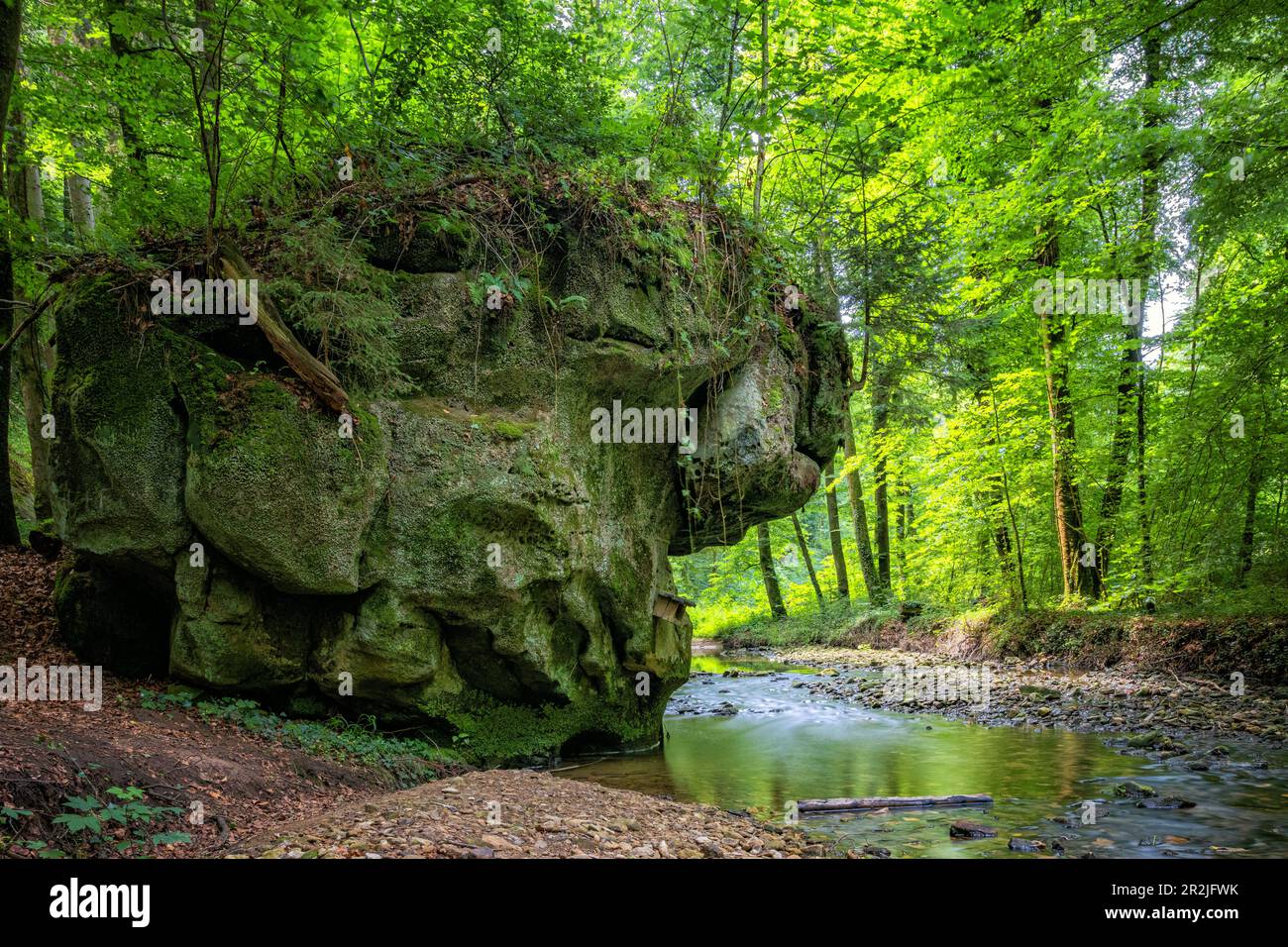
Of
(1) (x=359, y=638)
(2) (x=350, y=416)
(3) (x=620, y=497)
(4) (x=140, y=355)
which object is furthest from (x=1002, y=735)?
(4) (x=140, y=355)

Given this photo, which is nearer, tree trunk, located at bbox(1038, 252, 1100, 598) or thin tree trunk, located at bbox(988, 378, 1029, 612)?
tree trunk, located at bbox(1038, 252, 1100, 598)

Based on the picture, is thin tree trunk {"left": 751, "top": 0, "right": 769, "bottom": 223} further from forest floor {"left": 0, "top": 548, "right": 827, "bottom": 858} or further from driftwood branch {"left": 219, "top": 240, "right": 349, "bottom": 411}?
forest floor {"left": 0, "top": 548, "right": 827, "bottom": 858}

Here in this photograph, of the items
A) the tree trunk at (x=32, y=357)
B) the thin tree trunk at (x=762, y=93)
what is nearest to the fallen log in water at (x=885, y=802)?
the thin tree trunk at (x=762, y=93)

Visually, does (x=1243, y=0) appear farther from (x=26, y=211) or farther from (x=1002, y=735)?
(x=26, y=211)

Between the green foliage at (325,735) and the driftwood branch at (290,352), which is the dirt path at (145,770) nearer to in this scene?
the green foliage at (325,735)

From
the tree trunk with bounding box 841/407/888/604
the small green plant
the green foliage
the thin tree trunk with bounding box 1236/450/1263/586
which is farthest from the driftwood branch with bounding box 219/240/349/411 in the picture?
the tree trunk with bounding box 841/407/888/604

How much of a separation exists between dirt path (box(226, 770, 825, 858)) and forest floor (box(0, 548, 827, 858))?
0.02 meters

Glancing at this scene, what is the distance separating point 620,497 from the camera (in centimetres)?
991

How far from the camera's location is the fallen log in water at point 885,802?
22.9 feet

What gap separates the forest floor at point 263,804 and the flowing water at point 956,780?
4.16ft

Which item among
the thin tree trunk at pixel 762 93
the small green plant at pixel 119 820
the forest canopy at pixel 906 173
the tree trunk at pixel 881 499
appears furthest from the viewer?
the tree trunk at pixel 881 499

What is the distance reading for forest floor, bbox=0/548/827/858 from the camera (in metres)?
4.26

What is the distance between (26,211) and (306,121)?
322 inches
